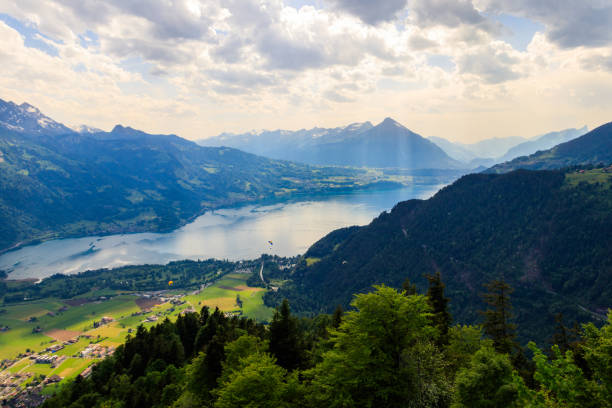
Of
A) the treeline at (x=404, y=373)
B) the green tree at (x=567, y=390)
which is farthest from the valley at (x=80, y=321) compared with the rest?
the green tree at (x=567, y=390)

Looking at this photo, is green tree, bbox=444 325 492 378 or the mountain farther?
the mountain

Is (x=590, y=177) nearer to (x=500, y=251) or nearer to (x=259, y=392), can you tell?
(x=500, y=251)

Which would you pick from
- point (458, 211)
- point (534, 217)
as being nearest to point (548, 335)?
point (534, 217)

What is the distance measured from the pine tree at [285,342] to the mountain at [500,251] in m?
93.4

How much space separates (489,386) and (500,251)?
136783 millimetres

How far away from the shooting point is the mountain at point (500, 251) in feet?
345

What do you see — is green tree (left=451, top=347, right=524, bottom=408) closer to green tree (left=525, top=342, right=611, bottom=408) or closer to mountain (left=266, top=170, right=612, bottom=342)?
green tree (left=525, top=342, right=611, bottom=408)

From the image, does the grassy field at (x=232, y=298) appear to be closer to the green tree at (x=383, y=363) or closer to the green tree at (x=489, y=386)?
the green tree at (x=383, y=363)

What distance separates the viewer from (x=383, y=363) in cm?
2086

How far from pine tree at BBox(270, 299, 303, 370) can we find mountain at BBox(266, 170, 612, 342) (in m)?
93.4

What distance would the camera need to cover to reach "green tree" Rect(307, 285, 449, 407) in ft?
66.5

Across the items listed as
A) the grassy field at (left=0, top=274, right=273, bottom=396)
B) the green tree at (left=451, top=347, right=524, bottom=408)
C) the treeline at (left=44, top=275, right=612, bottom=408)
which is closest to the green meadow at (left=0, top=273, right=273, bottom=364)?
the grassy field at (left=0, top=274, right=273, bottom=396)

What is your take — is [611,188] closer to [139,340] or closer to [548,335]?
[548,335]

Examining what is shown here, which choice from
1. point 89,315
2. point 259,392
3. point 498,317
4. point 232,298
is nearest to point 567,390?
point 259,392
